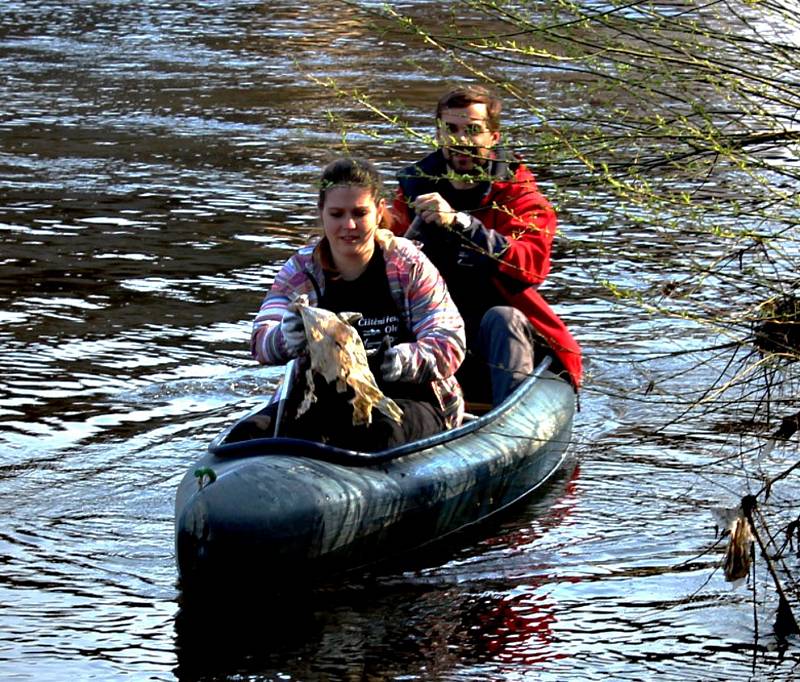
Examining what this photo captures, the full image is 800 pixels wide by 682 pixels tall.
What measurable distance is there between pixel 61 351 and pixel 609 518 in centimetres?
358

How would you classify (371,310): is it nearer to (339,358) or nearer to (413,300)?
(413,300)

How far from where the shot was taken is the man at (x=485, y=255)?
6.97m

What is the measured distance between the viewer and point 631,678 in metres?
5.30

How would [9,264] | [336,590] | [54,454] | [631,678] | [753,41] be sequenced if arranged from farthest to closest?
[9,264], [54,454], [336,590], [631,678], [753,41]

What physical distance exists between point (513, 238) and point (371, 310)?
2.67 ft

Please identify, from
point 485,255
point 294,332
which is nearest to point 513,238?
point 485,255

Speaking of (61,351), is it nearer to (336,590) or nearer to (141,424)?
(141,424)

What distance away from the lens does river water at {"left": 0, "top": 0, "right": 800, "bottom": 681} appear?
18.1 feet

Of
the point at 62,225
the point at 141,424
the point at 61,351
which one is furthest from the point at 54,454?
the point at 62,225

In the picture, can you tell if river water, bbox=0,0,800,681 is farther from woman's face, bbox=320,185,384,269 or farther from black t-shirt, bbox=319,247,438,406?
black t-shirt, bbox=319,247,438,406

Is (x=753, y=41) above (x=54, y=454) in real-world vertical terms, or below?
above

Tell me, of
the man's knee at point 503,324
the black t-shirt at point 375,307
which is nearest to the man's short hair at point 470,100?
the man's knee at point 503,324

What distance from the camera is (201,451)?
7547mm

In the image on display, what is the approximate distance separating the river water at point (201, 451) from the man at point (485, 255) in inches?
13.4
